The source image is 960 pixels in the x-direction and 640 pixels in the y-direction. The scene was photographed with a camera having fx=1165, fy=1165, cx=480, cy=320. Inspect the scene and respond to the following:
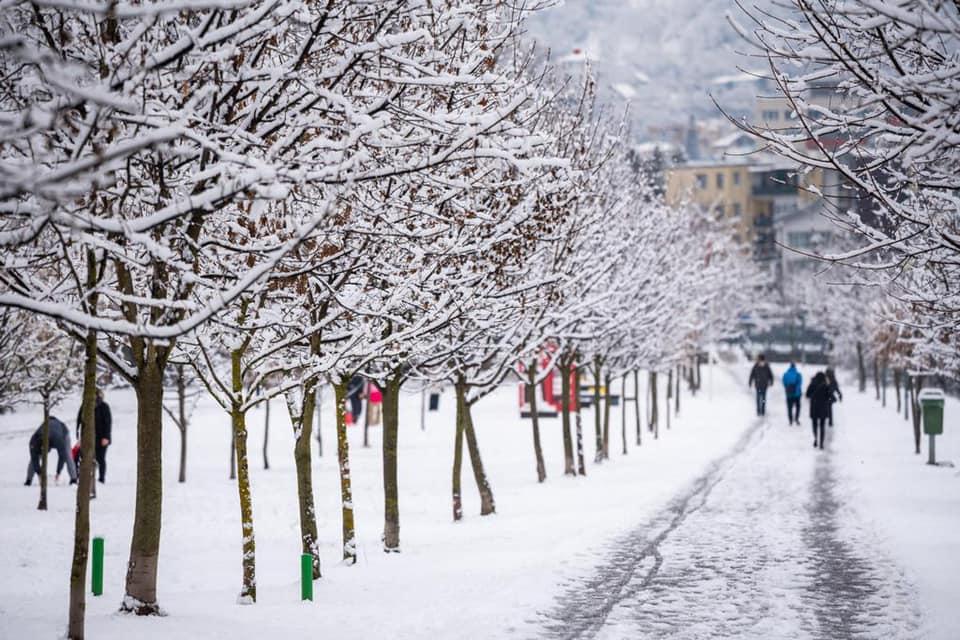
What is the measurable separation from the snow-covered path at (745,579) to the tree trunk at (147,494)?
10.8 feet

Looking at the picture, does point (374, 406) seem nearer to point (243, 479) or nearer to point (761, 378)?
point (761, 378)

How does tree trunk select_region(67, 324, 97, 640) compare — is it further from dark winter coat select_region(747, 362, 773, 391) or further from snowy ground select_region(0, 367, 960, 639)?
dark winter coat select_region(747, 362, 773, 391)

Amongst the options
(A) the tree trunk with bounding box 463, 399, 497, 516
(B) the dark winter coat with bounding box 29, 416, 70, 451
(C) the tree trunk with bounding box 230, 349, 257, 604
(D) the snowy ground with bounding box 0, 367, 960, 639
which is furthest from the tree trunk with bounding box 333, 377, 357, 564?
(B) the dark winter coat with bounding box 29, 416, 70, 451

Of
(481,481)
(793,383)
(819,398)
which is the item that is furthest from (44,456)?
(793,383)

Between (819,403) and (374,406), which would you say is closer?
(819,403)

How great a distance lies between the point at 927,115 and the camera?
21.9 feet

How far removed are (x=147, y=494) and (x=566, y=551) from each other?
6297mm

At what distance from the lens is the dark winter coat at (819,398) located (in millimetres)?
28469

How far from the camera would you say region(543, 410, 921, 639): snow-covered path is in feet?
33.0

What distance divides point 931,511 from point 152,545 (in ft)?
39.9

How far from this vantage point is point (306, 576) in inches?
424

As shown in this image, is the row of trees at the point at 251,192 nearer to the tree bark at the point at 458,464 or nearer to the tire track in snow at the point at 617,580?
the tree bark at the point at 458,464

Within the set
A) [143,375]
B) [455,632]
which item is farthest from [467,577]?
[143,375]

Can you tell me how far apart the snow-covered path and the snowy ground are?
38mm
